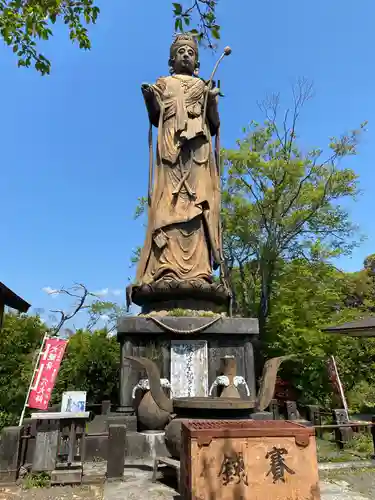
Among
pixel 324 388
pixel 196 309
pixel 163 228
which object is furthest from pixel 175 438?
pixel 324 388

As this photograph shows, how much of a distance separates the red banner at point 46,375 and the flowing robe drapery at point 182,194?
6.40 feet

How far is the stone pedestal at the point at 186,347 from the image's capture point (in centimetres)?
655

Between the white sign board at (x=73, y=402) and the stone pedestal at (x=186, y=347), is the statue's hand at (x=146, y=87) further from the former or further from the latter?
the white sign board at (x=73, y=402)

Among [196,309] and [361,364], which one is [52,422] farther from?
[361,364]

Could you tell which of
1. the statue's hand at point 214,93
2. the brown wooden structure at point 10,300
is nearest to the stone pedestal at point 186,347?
the brown wooden structure at point 10,300

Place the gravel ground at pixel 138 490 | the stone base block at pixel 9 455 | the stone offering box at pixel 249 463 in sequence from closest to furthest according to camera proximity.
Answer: the stone offering box at pixel 249 463 < the gravel ground at pixel 138 490 < the stone base block at pixel 9 455

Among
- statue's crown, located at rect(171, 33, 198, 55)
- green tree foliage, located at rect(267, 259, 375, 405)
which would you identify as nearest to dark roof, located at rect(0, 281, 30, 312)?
statue's crown, located at rect(171, 33, 198, 55)

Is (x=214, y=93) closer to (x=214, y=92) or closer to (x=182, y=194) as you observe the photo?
(x=214, y=92)

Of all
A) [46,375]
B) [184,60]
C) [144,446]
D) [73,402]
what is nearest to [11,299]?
[46,375]

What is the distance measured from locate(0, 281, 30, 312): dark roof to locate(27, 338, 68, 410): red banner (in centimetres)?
105

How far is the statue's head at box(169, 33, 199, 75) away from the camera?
9656mm

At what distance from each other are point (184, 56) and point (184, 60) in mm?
95

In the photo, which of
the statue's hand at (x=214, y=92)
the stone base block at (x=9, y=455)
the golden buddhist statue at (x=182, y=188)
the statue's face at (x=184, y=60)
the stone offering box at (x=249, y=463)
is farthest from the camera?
the statue's face at (x=184, y=60)

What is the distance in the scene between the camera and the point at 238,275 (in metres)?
15.6
